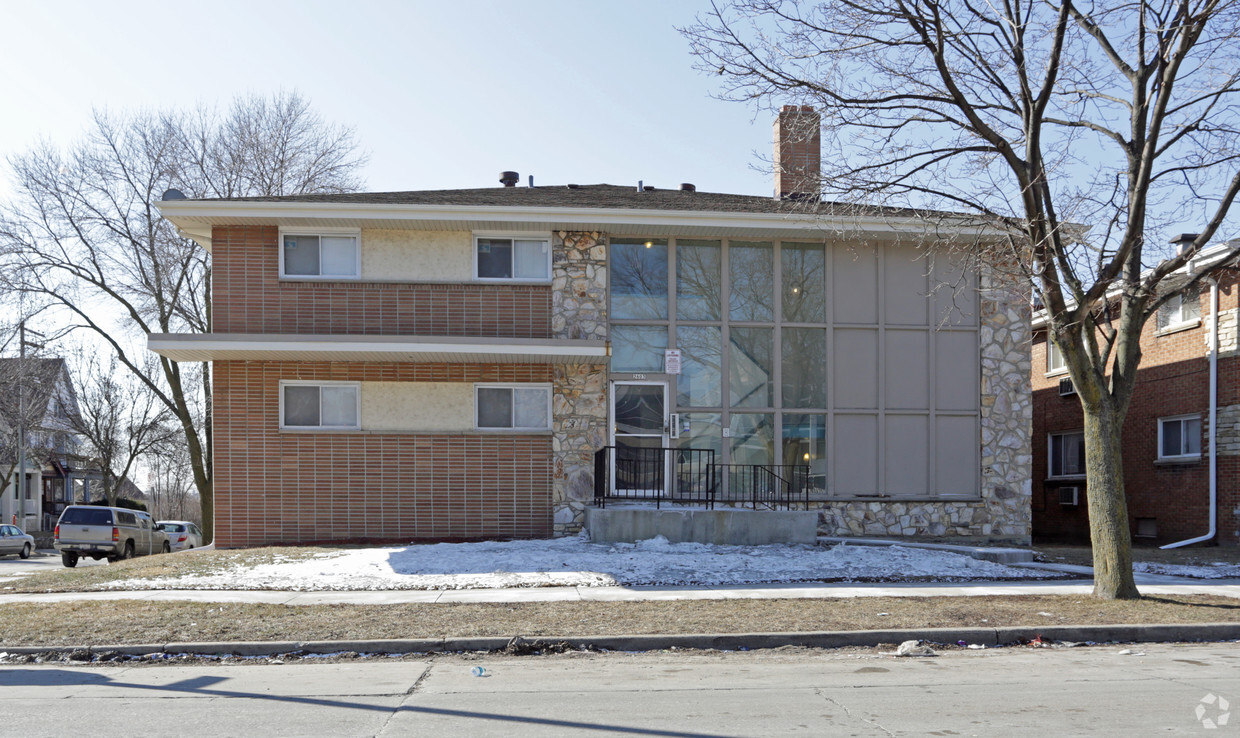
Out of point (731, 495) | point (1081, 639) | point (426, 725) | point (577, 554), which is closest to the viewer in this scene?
point (426, 725)

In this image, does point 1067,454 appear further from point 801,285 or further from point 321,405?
point 321,405

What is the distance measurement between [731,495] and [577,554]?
171 inches

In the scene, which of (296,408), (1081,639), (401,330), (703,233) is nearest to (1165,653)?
(1081,639)

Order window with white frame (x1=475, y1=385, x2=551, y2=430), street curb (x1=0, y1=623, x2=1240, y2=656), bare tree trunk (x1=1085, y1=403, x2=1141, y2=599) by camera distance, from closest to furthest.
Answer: street curb (x1=0, y1=623, x2=1240, y2=656) < bare tree trunk (x1=1085, y1=403, x2=1141, y2=599) < window with white frame (x1=475, y1=385, x2=551, y2=430)

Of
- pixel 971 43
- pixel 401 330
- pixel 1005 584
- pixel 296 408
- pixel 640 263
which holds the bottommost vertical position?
pixel 1005 584

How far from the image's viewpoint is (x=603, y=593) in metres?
12.4

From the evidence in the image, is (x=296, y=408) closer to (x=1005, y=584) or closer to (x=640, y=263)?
(x=640, y=263)

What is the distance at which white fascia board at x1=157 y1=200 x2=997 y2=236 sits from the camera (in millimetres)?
17328

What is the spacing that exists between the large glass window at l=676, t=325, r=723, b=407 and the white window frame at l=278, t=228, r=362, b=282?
5.97 metres

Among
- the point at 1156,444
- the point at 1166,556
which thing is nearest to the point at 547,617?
the point at 1166,556

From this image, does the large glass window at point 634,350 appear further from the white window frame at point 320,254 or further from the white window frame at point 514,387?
the white window frame at point 320,254

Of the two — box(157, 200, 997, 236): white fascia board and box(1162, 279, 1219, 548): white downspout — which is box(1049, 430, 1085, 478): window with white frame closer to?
box(1162, 279, 1219, 548): white downspout

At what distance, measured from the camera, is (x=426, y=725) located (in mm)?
6465

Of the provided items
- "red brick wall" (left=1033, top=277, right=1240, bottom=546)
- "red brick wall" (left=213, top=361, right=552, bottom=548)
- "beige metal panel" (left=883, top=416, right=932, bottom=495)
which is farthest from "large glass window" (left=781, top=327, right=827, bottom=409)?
"red brick wall" (left=1033, top=277, right=1240, bottom=546)
